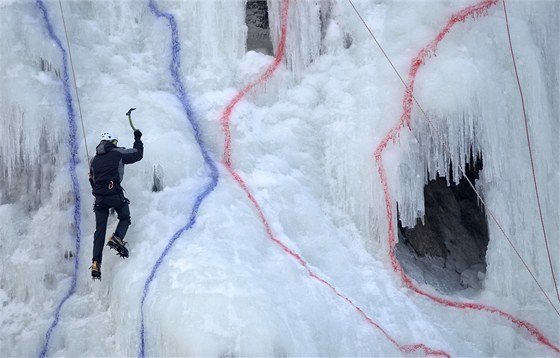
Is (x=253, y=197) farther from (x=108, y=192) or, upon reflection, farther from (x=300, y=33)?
(x=300, y=33)

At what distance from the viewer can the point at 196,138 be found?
20.1ft

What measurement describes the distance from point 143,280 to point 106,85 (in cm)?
213

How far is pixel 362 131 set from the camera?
6125 mm

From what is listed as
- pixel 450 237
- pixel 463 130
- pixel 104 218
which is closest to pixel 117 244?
pixel 104 218

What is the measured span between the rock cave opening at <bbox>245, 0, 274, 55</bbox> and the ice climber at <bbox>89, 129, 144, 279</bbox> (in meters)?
2.22

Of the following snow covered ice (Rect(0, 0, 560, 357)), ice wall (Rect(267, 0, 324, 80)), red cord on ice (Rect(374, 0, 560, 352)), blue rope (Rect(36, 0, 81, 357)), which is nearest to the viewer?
snow covered ice (Rect(0, 0, 560, 357))

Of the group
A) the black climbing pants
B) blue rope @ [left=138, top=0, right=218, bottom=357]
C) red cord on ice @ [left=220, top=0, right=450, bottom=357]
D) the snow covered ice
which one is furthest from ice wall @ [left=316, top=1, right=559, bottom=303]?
the black climbing pants

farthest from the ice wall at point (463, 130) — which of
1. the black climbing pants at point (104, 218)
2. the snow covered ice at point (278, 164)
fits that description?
the black climbing pants at point (104, 218)

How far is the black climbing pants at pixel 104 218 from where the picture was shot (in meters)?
5.16

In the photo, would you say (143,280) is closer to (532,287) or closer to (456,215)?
(532,287)

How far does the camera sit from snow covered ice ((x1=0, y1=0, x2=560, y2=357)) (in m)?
5.29

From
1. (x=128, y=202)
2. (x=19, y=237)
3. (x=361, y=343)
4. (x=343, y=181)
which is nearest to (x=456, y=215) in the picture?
(x=343, y=181)

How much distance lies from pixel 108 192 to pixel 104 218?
Answer: 24 cm

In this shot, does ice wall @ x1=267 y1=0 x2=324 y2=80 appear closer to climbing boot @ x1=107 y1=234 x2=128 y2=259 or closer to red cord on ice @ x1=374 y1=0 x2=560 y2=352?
red cord on ice @ x1=374 y1=0 x2=560 y2=352
